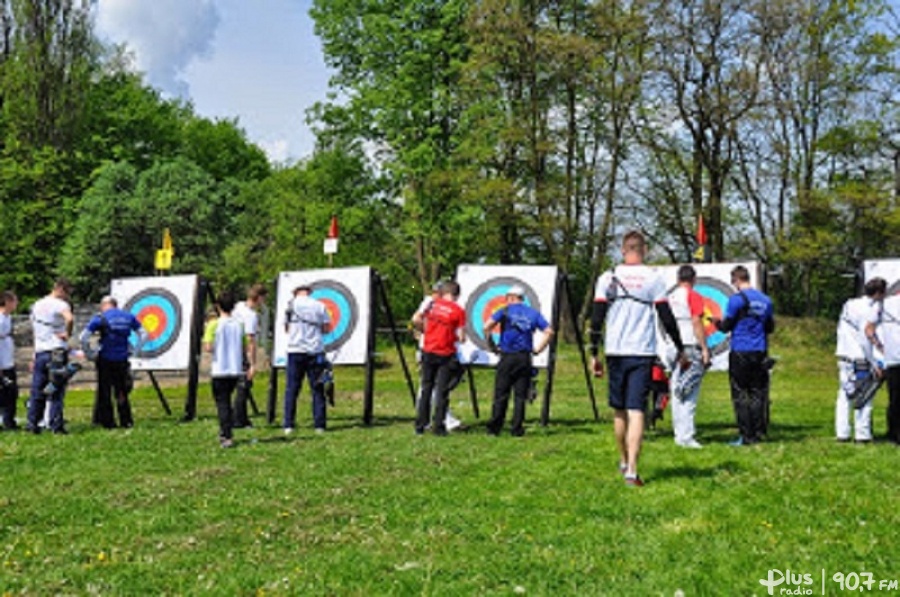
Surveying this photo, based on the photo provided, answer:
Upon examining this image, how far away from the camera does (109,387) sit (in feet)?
46.4

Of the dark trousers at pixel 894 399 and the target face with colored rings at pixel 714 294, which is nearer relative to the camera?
the dark trousers at pixel 894 399

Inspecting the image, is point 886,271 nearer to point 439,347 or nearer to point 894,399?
point 894,399

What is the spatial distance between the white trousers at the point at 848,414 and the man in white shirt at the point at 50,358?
33.9 feet

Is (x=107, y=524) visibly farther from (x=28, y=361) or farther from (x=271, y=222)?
(x=271, y=222)

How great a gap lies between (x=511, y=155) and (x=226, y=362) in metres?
27.8

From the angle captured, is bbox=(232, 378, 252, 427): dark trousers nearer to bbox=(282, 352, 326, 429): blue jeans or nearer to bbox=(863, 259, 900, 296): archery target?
bbox=(282, 352, 326, 429): blue jeans

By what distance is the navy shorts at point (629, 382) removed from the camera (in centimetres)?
808

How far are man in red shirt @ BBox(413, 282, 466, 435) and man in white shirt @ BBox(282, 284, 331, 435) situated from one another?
5.13ft

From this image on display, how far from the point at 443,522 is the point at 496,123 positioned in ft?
100

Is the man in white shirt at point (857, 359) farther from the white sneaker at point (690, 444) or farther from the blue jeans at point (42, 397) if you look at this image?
the blue jeans at point (42, 397)

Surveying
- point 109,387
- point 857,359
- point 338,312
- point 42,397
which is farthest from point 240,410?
point 857,359

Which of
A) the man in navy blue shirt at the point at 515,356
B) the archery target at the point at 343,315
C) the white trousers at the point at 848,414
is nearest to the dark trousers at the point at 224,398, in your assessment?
the man in navy blue shirt at the point at 515,356

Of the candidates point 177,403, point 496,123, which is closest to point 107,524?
point 177,403

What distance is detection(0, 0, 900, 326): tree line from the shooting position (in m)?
35.0
